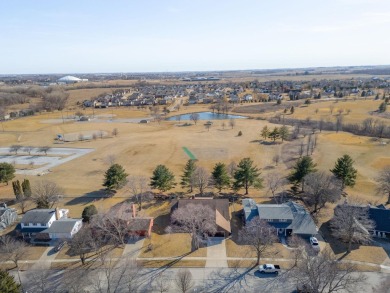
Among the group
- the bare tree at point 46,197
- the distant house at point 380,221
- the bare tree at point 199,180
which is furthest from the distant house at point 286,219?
the bare tree at point 46,197

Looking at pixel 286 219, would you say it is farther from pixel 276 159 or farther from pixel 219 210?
pixel 276 159

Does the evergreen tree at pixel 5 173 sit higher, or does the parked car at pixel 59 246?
the evergreen tree at pixel 5 173

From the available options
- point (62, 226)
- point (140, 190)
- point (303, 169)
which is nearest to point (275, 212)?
point (303, 169)

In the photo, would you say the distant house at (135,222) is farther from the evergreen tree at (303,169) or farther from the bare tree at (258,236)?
the evergreen tree at (303,169)

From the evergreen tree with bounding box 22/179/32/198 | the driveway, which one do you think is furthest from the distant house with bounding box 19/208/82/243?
the driveway

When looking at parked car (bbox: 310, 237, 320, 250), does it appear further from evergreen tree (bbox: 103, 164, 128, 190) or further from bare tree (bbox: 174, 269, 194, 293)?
evergreen tree (bbox: 103, 164, 128, 190)
